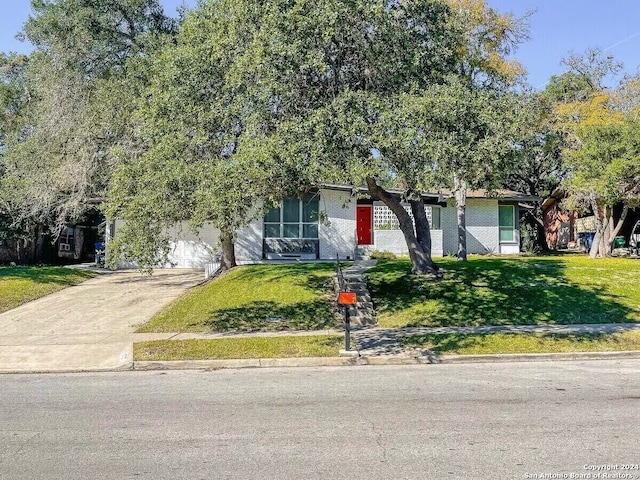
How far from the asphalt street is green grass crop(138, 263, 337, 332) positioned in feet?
14.6

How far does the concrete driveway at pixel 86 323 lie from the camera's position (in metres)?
11.4

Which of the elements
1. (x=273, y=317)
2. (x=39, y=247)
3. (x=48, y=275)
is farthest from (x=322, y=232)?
(x=39, y=247)

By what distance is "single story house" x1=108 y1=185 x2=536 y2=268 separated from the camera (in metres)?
25.5

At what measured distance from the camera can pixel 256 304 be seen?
16078 mm

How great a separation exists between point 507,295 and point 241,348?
846cm

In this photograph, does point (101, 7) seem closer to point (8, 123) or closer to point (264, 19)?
point (8, 123)

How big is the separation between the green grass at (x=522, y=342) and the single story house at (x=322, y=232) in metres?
12.5

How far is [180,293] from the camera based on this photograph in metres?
19.5

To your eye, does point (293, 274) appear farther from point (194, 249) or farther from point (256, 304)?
point (194, 249)

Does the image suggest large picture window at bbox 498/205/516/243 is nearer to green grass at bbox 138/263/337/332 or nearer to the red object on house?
green grass at bbox 138/263/337/332

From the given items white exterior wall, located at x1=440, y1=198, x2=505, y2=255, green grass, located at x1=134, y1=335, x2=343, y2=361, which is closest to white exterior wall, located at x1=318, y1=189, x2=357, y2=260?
white exterior wall, located at x1=440, y1=198, x2=505, y2=255

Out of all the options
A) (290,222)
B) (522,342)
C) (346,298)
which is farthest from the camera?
(290,222)

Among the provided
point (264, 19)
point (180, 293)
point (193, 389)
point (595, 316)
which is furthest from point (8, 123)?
point (595, 316)

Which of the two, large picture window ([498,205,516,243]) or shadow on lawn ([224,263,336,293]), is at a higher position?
large picture window ([498,205,516,243])
